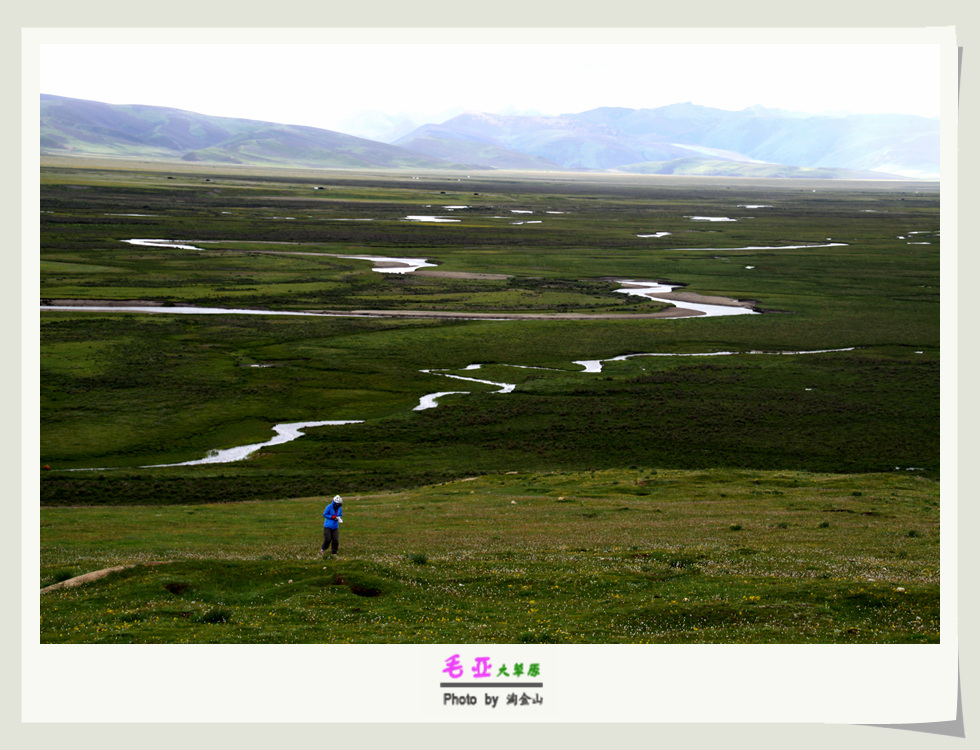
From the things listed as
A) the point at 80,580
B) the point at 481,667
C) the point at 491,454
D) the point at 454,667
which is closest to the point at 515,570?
the point at 80,580

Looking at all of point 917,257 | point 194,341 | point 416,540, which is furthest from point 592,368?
point 917,257

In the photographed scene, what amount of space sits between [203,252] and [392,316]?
56.7 m

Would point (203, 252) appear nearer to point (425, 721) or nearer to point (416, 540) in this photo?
point (416, 540)

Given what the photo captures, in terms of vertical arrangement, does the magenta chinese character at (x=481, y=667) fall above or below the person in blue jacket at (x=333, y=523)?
above

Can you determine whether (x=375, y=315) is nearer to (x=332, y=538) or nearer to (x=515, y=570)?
(x=332, y=538)

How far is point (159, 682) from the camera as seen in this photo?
10.9 meters

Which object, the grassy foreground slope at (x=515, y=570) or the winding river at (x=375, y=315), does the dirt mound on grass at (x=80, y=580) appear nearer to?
the grassy foreground slope at (x=515, y=570)

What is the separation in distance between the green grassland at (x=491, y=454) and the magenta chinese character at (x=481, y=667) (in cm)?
304

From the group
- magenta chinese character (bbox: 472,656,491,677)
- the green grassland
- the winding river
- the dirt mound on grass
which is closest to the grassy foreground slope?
the green grassland

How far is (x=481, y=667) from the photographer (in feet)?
36.3

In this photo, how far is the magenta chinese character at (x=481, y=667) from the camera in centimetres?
1104

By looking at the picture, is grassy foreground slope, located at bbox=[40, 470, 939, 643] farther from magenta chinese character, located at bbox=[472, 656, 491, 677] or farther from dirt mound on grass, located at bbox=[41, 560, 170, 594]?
magenta chinese character, located at bbox=[472, 656, 491, 677]

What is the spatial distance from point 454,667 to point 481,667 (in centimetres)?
35

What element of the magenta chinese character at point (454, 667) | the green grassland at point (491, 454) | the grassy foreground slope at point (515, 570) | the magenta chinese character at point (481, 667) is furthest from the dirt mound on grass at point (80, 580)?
the magenta chinese character at point (481, 667)
